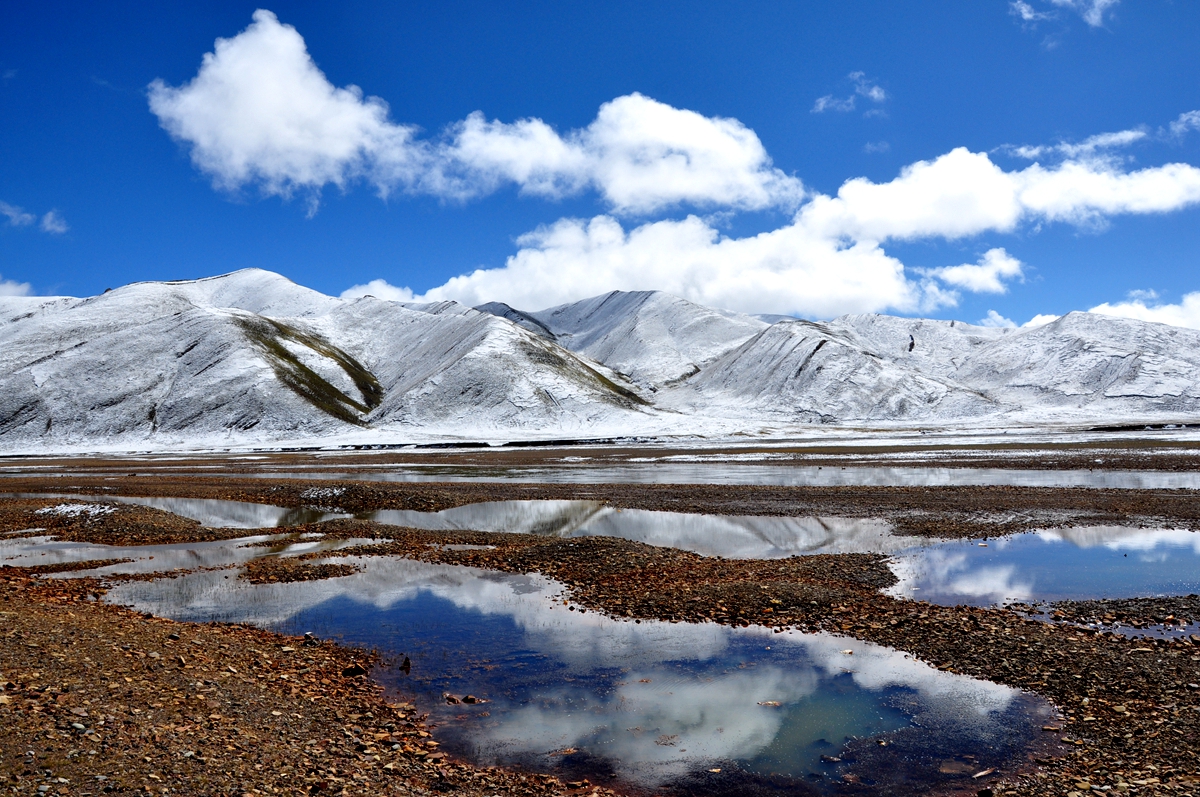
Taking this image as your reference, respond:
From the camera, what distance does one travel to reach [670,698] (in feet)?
40.3

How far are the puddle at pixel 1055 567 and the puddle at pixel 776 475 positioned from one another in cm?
1785

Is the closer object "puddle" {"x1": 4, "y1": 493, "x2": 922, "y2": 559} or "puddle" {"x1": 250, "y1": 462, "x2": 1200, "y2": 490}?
"puddle" {"x1": 4, "y1": 493, "x2": 922, "y2": 559}

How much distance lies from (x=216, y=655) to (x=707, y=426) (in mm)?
138463

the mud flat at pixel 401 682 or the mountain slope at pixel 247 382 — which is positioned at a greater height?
the mountain slope at pixel 247 382

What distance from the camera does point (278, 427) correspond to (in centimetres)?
13900

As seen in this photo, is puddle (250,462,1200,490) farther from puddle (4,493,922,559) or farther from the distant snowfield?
the distant snowfield

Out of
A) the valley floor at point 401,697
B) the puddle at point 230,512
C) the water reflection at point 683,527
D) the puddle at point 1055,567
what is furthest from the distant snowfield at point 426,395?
the valley floor at point 401,697

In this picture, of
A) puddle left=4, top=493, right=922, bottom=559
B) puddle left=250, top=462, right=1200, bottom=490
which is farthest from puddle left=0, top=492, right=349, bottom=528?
puddle left=250, top=462, right=1200, bottom=490

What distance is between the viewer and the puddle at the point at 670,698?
9.98m

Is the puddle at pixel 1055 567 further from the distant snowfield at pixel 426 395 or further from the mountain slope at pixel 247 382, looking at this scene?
the mountain slope at pixel 247 382

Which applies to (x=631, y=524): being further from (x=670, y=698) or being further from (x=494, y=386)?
(x=494, y=386)

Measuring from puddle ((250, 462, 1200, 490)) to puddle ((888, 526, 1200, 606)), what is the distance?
17.8 meters

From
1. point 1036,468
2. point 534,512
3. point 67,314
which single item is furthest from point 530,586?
point 67,314

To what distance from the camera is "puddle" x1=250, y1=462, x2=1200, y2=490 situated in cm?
4466
